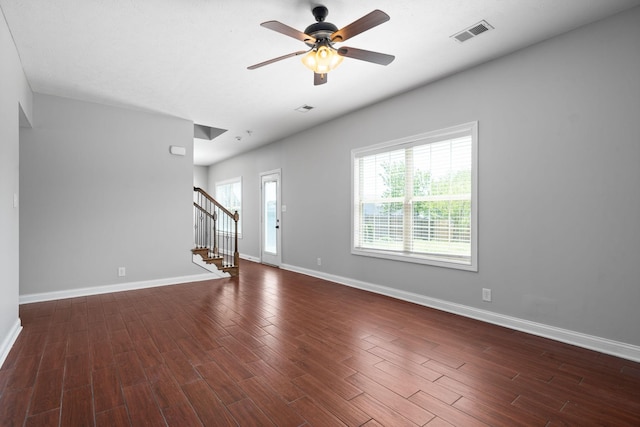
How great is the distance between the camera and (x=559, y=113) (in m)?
2.96

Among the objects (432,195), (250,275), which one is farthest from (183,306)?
(432,195)

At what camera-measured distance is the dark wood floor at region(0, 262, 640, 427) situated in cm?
188

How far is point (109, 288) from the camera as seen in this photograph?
4750 millimetres

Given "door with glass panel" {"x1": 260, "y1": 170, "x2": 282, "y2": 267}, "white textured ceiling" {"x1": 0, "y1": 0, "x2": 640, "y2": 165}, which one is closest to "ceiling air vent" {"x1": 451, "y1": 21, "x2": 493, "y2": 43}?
"white textured ceiling" {"x1": 0, "y1": 0, "x2": 640, "y2": 165}

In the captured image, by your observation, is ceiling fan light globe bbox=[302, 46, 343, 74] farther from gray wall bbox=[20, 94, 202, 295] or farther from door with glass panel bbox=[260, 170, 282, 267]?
door with glass panel bbox=[260, 170, 282, 267]

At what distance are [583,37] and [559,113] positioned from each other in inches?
26.1

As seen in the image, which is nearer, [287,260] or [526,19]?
[526,19]

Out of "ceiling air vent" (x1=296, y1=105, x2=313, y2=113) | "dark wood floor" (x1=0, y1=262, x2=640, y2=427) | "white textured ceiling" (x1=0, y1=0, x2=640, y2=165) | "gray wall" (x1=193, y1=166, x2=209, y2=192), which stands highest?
"white textured ceiling" (x1=0, y1=0, x2=640, y2=165)

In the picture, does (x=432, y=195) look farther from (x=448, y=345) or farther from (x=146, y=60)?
(x=146, y=60)

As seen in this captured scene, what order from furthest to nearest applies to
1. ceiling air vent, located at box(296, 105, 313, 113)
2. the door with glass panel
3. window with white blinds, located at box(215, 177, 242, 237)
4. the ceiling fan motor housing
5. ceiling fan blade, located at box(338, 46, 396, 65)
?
window with white blinds, located at box(215, 177, 242, 237) → the door with glass panel → ceiling air vent, located at box(296, 105, 313, 113) → ceiling fan blade, located at box(338, 46, 396, 65) → the ceiling fan motor housing

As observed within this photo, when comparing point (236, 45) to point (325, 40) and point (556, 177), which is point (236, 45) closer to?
point (325, 40)

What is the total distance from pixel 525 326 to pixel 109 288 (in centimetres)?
547

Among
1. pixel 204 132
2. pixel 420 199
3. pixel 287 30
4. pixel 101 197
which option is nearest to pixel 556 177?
pixel 420 199

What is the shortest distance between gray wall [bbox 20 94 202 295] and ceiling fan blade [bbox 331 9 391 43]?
393 cm
